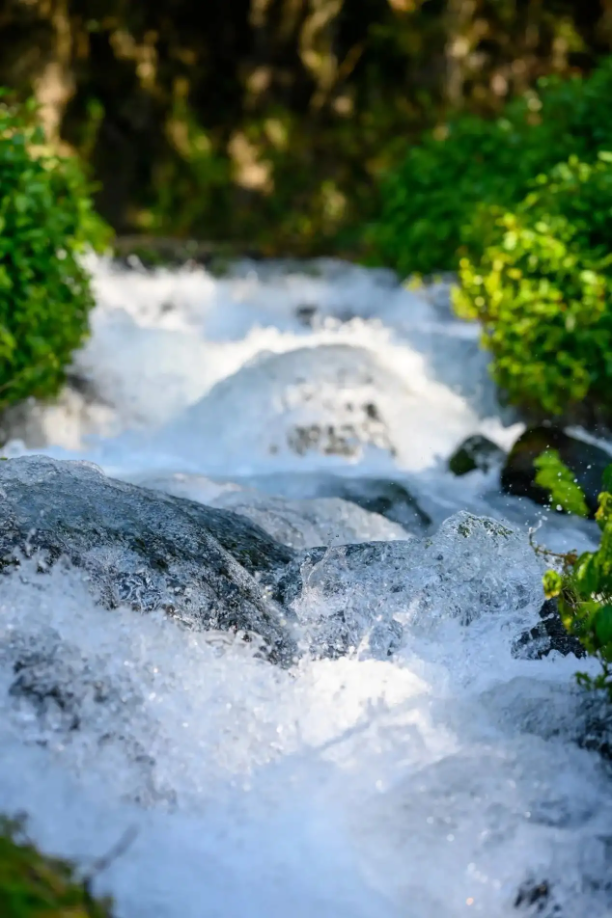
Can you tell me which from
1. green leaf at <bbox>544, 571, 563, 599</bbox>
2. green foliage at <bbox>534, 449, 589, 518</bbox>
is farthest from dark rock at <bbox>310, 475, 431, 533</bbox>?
green leaf at <bbox>544, 571, 563, 599</bbox>

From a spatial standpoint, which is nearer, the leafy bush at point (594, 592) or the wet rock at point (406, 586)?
the leafy bush at point (594, 592)

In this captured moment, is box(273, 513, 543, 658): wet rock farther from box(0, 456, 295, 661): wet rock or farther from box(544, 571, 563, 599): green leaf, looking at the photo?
box(544, 571, 563, 599): green leaf

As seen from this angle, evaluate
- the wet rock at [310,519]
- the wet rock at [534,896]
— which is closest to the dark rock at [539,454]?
the wet rock at [310,519]

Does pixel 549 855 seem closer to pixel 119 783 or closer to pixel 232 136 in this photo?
pixel 119 783

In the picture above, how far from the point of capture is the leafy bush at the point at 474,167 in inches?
388

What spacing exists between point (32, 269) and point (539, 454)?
3.54 metres

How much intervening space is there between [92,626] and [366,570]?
4.08 ft

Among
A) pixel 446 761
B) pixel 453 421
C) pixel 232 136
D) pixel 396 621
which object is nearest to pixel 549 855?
pixel 446 761

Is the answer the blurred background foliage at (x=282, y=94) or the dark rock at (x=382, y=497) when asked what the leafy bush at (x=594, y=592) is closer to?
the dark rock at (x=382, y=497)

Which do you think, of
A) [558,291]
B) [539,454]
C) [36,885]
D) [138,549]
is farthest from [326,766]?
[558,291]

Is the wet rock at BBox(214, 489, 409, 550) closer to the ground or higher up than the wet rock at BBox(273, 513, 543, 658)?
closer to the ground

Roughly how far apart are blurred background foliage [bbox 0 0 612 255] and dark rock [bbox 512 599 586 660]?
38.5 ft

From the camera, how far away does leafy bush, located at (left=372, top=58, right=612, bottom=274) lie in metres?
9.84

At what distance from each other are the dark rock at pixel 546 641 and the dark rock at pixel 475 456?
140 inches
